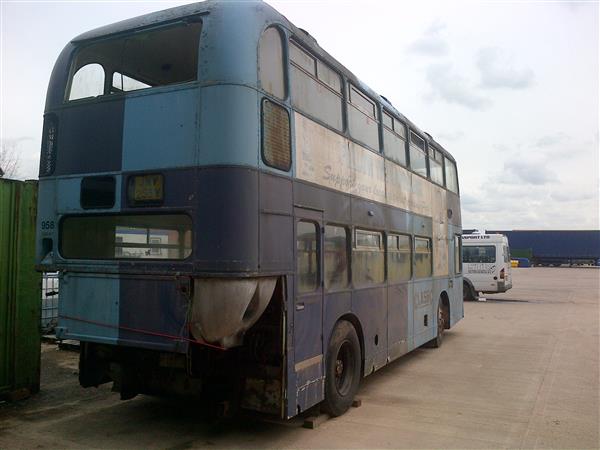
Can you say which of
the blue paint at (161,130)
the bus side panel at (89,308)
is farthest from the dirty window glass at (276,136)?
the bus side panel at (89,308)

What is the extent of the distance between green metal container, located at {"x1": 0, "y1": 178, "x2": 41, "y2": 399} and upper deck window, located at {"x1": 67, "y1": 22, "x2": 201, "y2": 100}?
198 cm

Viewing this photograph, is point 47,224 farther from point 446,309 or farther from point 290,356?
point 446,309

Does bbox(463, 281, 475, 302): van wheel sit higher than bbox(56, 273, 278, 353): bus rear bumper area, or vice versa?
bbox(56, 273, 278, 353): bus rear bumper area

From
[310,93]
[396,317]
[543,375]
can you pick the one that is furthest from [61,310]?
[543,375]

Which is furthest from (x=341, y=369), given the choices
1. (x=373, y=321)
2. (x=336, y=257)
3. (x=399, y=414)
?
(x=336, y=257)

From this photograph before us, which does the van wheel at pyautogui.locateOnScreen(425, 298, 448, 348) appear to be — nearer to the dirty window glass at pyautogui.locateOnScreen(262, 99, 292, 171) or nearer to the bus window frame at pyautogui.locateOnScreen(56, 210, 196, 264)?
the dirty window glass at pyautogui.locateOnScreen(262, 99, 292, 171)

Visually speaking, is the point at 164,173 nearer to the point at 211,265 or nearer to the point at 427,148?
the point at 211,265

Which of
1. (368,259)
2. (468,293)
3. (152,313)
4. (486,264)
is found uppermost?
(368,259)

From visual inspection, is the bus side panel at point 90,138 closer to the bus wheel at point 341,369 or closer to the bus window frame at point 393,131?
the bus wheel at point 341,369

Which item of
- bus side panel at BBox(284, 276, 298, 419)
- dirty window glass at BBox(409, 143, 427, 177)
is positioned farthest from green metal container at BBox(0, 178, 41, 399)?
dirty window glass at BBox(409, 143, 427, 177)

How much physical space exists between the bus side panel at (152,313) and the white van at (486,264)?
1888cm

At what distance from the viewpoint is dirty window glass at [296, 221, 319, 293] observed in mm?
5453

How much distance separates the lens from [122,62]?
18.7ft

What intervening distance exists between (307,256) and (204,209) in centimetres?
143
